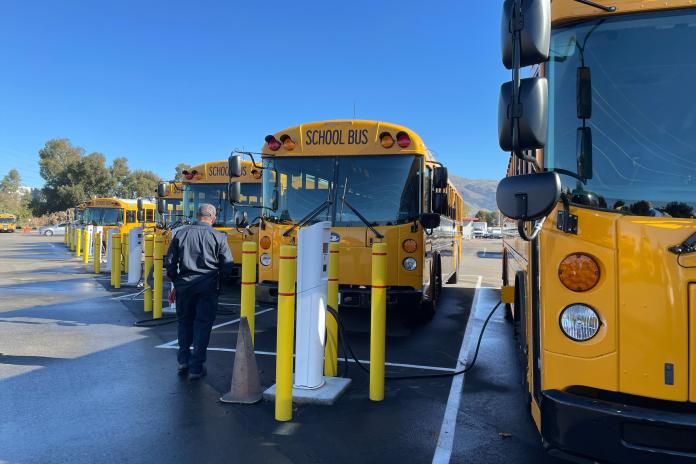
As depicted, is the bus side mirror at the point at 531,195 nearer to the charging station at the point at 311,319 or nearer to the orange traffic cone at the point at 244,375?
the charging station at the point at 311,319

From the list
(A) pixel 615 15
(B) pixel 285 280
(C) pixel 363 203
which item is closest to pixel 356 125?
(C) pixel 363 203

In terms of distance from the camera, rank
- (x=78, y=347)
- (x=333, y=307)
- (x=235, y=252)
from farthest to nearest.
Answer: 1. (x=235, y=252)
2. (x=78, y=347)
3. (x=333, y=307)

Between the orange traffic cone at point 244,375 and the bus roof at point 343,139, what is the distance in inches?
141

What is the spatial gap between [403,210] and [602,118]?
4.02 meters

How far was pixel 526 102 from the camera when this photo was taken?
8.56ft

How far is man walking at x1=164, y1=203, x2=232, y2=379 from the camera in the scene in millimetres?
5277

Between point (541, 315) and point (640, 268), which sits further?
point (541, 315)

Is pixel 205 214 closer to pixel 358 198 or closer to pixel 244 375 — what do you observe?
pixel 244 375

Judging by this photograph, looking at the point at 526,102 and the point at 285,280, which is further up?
the point at 526,102

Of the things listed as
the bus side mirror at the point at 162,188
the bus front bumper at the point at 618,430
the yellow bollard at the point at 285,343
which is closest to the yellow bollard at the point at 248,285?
the yellow bollard at the point at 285,343

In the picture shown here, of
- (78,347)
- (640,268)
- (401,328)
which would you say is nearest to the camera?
(640,268)

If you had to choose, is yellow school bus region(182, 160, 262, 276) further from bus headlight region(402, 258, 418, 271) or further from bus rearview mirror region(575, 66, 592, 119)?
bus rearview mirror region(575, 66, 592, 119)

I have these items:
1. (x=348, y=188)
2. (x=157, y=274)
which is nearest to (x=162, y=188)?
(x=157, y=274)

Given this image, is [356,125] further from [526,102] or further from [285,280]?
[526,102]
